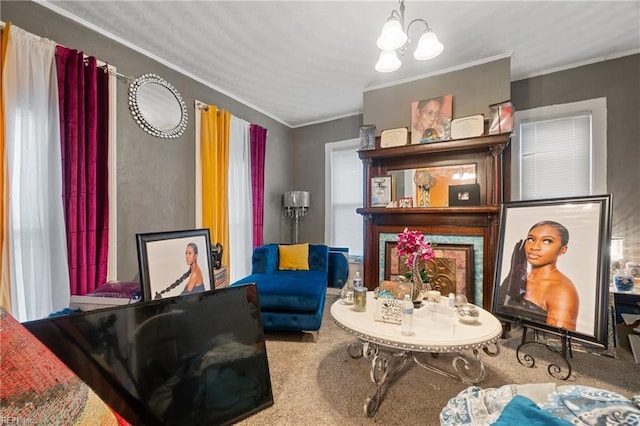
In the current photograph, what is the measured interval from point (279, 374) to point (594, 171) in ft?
10.8

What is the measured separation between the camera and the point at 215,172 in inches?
115

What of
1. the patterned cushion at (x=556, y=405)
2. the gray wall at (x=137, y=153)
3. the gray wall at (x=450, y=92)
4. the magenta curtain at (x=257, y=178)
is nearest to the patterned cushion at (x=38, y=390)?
the patterned cushion at (x=556, y=405)

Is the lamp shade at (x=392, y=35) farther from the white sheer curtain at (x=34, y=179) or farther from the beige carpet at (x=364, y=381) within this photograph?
the white sheer curtain at (x=34, y=179)

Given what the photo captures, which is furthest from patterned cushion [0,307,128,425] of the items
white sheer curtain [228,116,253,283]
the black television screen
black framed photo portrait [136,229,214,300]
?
white sheer curtain [228,116,253,283]

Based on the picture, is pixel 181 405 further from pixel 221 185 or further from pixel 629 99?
pixel 629 99

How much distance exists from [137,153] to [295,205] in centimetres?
210

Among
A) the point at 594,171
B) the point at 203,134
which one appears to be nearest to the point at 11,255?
the point at 203,134

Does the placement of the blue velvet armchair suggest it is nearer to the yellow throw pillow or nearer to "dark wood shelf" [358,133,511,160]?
the yellow throw pillow

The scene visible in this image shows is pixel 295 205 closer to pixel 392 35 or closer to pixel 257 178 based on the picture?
pixel 257 178

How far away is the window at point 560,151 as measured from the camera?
7.90 feet

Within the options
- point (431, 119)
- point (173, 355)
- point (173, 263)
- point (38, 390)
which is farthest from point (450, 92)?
point (38, 390)

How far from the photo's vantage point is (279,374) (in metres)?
1.75

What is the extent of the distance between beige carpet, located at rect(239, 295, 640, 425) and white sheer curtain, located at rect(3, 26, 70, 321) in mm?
1644

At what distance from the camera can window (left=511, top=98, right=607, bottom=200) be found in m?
2.41
